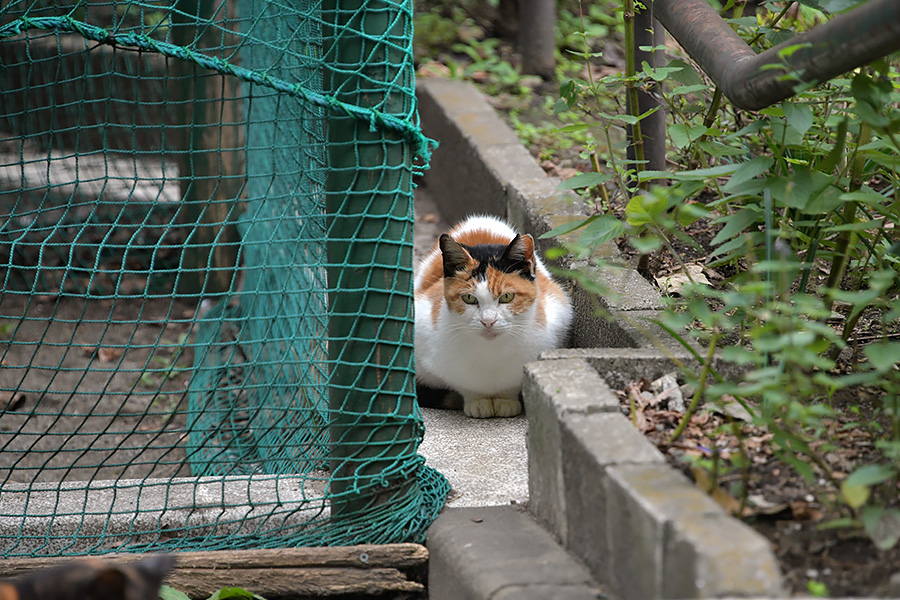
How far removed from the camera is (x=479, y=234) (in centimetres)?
360

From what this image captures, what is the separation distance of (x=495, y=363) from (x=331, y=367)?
0.70 m

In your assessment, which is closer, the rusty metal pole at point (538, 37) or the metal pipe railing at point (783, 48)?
the metal pipe railing at point (783, 48)

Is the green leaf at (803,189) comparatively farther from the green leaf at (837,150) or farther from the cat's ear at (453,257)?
the cat's ear at (453,257)

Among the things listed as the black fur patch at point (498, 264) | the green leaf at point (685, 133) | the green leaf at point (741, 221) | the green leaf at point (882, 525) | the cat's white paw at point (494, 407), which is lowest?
the cat's white paw at point (494, 407)

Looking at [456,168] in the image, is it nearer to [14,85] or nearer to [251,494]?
[251,494]

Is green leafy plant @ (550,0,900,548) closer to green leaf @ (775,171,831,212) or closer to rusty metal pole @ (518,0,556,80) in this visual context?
green leaf @ (775,171,831,212)

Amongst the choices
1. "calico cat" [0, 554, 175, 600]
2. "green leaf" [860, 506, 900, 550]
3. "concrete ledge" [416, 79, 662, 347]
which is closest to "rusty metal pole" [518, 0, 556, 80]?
"concrete ledge" [416, 79, 662, 347]

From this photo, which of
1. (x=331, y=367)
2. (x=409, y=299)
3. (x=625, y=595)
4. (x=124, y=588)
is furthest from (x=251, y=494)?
(x=625, y=595)

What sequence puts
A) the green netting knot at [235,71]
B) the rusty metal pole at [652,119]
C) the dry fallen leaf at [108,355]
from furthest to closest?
1. the dry fallen leaf at [108,355]
2. the rusty metal pole at [652,119]
3. the green netting knot at [235,71]

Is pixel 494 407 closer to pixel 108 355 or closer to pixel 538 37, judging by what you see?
pixel 108 355

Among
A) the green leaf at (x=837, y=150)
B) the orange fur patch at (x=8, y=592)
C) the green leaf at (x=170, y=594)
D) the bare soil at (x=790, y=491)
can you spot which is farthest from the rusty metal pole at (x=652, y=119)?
the orange fur patch at (x=8, y=592)

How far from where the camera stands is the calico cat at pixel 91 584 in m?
1.62

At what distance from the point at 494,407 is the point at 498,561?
1.19 m

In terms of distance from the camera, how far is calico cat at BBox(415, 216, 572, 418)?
3.07 metres
